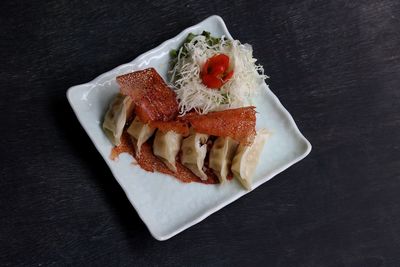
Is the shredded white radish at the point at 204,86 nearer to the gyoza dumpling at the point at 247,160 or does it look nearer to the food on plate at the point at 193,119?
the food on plate at the point at 193,119

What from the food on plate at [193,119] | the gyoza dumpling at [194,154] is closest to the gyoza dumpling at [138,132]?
the food on plate at [193,119]

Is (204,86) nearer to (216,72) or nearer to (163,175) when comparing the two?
(216,72)

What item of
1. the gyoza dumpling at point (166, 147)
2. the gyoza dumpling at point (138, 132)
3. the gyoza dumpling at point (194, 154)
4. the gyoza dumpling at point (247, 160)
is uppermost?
the gyoza dumpling at point (138, 132)

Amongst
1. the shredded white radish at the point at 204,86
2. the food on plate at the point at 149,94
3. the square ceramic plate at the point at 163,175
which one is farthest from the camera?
the shredded white radish at the point at 204,86

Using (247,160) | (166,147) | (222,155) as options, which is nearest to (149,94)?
(166,147)

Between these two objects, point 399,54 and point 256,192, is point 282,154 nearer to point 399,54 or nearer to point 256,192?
point 256,192

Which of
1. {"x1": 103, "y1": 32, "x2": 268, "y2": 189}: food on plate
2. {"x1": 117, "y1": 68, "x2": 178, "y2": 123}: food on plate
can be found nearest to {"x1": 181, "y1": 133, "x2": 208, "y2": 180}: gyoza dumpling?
{"x1": 103, "y1": 32, "x2": 268, "y2": 189}: food on plate
